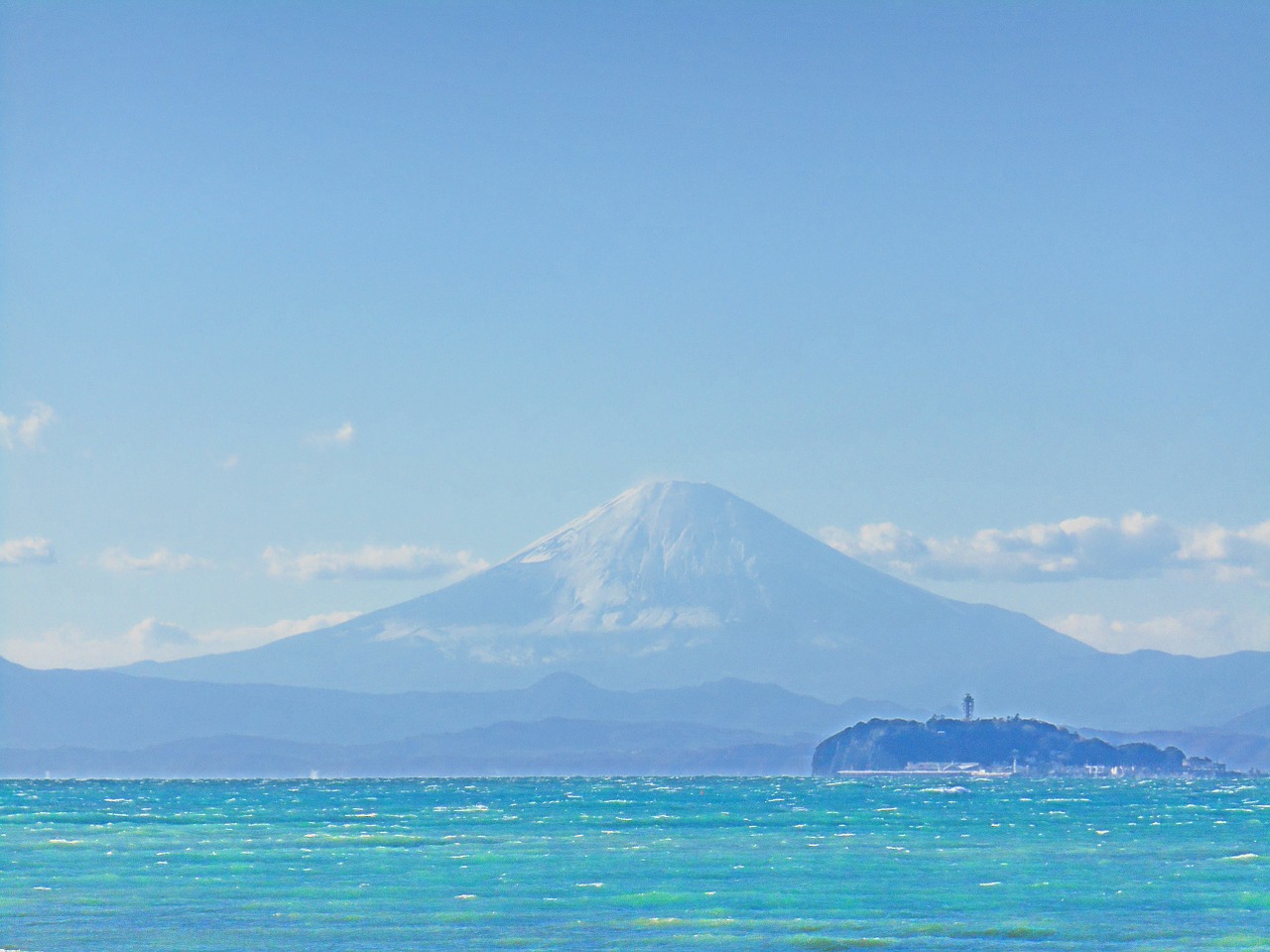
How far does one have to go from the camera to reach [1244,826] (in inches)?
4483

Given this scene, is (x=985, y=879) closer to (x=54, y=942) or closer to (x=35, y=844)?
(x=54, y=942)

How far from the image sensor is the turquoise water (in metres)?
53.5

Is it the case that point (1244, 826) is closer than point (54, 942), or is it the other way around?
point (54, 942)

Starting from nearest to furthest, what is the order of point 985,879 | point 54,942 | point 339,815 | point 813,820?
1. point 54,942
2. point 985,879
3. point 813,820
4. point 339,815

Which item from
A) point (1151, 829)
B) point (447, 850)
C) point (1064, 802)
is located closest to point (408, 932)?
point (447, 850)

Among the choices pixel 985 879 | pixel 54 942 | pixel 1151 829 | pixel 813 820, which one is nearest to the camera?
pixel 54 942

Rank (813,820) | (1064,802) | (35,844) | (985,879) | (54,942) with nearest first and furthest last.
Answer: (54,942) < (985,879) < (35,844) < (813,820) < (1064,802)

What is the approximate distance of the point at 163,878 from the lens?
71.2 meters

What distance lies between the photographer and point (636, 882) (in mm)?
70062

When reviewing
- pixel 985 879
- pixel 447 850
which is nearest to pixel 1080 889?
pixel 985 879

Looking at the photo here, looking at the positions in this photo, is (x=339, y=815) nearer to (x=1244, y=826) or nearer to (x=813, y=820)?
(x=813, y=820)

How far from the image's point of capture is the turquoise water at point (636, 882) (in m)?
53.5

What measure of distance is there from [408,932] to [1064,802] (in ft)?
381

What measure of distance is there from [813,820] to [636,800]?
161ft
